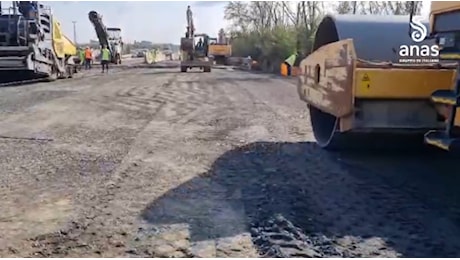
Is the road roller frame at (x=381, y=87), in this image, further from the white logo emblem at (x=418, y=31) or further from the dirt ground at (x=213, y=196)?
the dirt ground at (x=213, y=196)

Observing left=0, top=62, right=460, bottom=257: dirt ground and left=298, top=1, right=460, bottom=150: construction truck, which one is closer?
left=0, top=62, right=460, bottom=257: dirt ground

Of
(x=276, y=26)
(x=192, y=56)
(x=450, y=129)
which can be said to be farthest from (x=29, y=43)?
(x=276, y=26)

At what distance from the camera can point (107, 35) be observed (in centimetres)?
3102

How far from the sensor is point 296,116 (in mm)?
8977

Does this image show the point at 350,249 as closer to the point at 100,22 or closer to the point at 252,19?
the point at 100,22

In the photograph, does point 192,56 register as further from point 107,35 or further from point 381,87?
point 381,87

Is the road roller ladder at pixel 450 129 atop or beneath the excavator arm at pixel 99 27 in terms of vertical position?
beneath

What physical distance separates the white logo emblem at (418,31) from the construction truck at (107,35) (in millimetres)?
24695

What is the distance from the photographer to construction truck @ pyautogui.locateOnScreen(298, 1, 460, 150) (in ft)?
12.9

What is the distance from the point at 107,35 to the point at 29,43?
15.3 metres

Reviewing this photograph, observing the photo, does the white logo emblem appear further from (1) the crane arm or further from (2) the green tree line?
(1) the crane arm

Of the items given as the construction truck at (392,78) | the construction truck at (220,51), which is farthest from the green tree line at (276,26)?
the construction truck at (392,78)

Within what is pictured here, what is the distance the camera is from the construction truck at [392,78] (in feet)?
12.9

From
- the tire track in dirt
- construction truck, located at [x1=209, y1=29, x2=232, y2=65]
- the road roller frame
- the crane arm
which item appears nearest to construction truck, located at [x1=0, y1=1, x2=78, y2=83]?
the tire track in dirt
